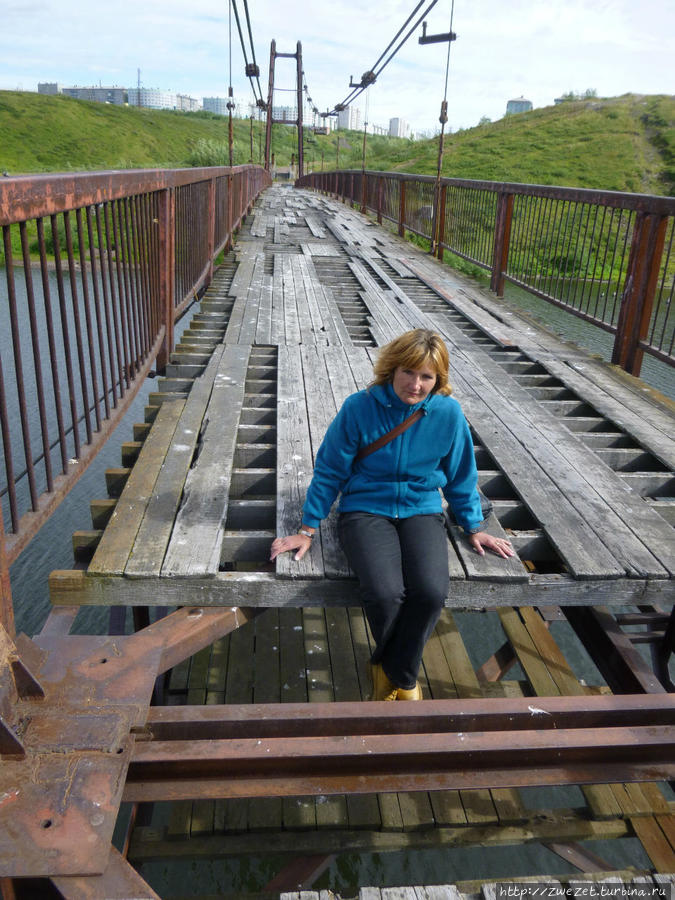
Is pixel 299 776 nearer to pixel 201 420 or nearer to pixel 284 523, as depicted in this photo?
pixel 284 523

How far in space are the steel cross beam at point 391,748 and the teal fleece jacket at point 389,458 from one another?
2.76 feet

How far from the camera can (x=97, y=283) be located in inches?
217

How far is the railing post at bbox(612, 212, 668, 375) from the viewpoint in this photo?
5094 millimetres

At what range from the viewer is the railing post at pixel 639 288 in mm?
5094

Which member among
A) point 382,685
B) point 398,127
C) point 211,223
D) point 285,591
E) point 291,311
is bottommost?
point 382,685

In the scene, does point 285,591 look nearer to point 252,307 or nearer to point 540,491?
point 540,491

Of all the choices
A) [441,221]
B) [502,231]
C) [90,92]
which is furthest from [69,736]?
[90,92]

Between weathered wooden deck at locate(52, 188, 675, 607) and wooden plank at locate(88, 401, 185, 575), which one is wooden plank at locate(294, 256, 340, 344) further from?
wooden plank at locate(88, 401, 185, 575)

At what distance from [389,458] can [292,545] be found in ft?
1.75

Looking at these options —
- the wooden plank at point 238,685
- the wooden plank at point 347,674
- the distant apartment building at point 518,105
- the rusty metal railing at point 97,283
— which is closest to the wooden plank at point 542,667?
the wooden plank at point 347,674

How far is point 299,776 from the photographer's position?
211 cm

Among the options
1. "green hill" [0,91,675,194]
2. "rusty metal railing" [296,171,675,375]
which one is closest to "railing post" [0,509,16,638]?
"rusty metal railing" [296,171,675,375]

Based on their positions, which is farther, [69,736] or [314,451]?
[314,451]

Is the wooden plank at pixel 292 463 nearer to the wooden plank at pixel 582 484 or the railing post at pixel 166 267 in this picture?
the railing post at pixel 166 267
